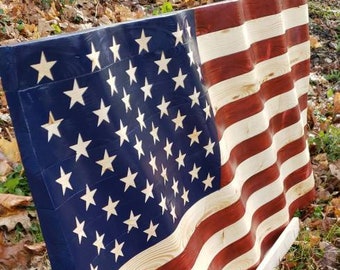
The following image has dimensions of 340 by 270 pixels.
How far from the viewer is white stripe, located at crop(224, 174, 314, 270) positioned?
2605 mm

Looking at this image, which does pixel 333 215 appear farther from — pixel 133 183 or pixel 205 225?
pixel 133 183

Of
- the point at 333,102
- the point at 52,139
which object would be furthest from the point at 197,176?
the point at 333,102

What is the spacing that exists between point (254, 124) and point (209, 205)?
60 centimetres

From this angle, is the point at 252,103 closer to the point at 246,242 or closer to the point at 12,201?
the point at 246,242

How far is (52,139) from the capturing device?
1559 mm

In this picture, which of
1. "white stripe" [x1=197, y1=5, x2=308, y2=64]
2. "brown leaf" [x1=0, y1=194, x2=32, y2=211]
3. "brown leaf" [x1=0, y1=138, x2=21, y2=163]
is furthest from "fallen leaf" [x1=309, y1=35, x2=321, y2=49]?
"brown leaf" [x1=0, y1=194, x2=32, y2=211]

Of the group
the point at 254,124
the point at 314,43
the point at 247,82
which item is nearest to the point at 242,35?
the point at 247,82

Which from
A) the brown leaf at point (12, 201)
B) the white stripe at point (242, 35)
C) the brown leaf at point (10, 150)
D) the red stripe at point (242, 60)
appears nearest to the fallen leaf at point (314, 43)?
the white stripe at point (242, 35)

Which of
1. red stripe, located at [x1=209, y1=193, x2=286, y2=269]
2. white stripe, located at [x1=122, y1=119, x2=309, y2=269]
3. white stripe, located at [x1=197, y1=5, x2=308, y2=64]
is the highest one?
white stripe, located at [x1=197, y1=5, x2=308, y2=64]

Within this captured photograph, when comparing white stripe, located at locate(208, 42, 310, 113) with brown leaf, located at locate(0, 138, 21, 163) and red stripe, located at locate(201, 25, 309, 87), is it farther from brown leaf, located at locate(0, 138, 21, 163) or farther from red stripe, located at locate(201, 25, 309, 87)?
brown leaf, located at locate(0, 138, 21, 163)

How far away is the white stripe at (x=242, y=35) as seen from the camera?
95.3 inches

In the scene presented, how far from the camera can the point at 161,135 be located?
2055 mm

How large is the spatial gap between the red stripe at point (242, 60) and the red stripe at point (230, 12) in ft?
0.48

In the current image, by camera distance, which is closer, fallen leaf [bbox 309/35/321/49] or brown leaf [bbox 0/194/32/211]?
brown leaf [bbox 0/194/32/211]
